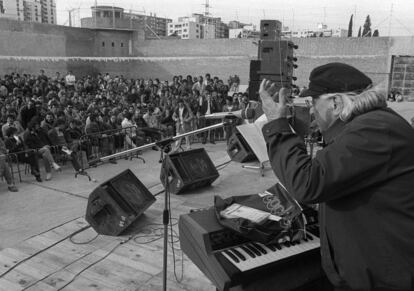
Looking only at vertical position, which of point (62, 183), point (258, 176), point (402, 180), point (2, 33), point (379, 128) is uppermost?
point (2, 33)

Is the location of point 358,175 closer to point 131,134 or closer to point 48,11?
point 131,134

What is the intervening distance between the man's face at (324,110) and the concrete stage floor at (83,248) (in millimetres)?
2357

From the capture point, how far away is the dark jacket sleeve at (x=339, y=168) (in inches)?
59.9

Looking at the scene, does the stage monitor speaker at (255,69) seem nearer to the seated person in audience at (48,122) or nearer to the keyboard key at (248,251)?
the keyboard key at (248,251)

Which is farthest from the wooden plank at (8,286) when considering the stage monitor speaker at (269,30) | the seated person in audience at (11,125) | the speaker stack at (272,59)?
the seated person in audience at (11,125)

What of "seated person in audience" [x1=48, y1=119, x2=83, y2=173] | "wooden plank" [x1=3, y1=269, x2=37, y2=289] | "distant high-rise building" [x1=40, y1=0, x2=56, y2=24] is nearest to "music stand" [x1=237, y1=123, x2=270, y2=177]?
"seated person in audience" [x1=48, y1=119, x2=83, y2=173]

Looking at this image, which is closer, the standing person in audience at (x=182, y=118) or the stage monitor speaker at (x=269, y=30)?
the stage monitor speaker at (x=269, y=30)

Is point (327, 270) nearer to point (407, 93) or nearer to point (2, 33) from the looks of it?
point (407, 93)

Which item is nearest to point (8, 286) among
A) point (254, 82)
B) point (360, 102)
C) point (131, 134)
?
point (360, 102)

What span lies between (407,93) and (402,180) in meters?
26.3

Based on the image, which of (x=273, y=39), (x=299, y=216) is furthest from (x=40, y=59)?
(x=299, y=216)

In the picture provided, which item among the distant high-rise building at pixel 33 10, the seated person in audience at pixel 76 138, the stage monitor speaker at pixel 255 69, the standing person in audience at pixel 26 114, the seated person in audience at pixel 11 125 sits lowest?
the seated person in audience at pixel 76 138

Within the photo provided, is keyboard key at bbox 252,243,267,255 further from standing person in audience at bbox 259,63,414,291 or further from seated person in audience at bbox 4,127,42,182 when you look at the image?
seated person in audience at bbox 4,127,42,182

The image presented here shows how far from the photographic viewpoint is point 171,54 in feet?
112
